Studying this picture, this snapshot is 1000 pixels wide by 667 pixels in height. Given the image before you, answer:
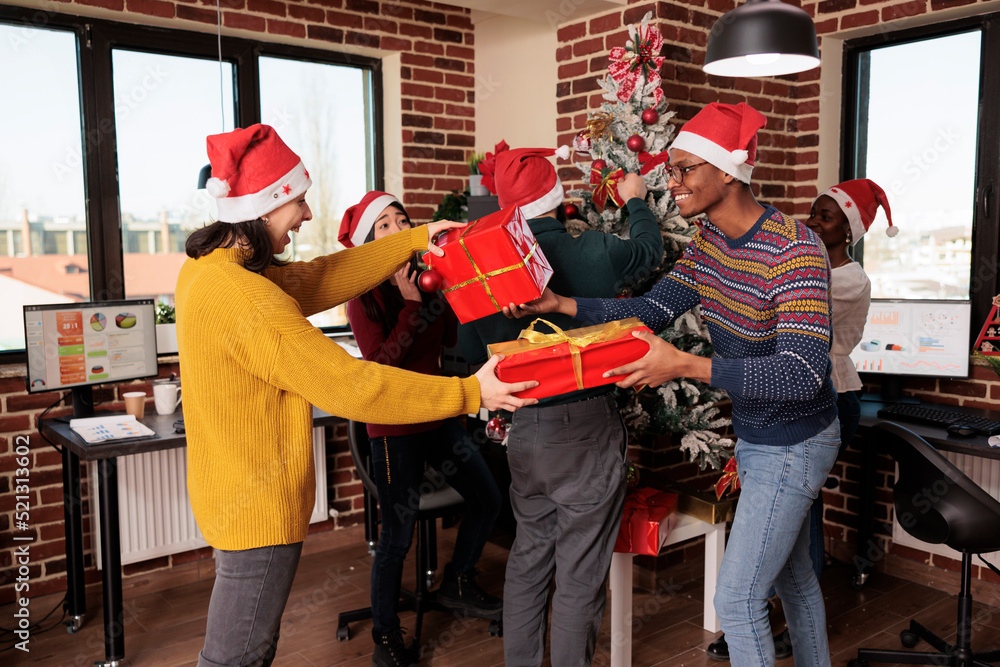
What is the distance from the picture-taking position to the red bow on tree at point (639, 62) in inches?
116

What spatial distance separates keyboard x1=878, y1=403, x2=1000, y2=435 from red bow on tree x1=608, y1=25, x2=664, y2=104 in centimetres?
154

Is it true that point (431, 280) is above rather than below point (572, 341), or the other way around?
above

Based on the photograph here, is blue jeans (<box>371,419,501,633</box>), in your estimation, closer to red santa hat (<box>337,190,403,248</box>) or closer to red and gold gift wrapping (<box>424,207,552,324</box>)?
red santa hat (<box>337,190,403,248</box>)

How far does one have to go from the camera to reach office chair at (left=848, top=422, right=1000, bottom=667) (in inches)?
98.1

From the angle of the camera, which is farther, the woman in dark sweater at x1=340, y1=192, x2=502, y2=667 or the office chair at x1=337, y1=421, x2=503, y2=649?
the office chair at x1=337, y1=421, x2=503, y2=649

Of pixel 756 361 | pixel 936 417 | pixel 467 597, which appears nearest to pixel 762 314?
pixel 756 361

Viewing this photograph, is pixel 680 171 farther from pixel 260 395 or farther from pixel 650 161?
pixel 260 395

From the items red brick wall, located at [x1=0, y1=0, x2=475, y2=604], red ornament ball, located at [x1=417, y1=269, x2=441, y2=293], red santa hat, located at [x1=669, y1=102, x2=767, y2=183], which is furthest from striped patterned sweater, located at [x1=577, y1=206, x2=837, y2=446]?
red brick wall, located at [x1=0, y1=0, x2=475, y2=604]

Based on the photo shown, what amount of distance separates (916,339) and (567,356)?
2.26 meters

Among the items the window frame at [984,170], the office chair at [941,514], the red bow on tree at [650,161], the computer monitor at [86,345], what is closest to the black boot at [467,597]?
the office chair at [941,514]

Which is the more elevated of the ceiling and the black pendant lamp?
the ceiling

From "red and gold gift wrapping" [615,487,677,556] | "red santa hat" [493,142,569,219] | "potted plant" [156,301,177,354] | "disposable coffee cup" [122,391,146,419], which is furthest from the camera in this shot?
"potted plant" [156,301,177,354]

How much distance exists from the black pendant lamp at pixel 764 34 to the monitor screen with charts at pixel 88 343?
2.39 meters

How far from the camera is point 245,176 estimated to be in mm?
1754
